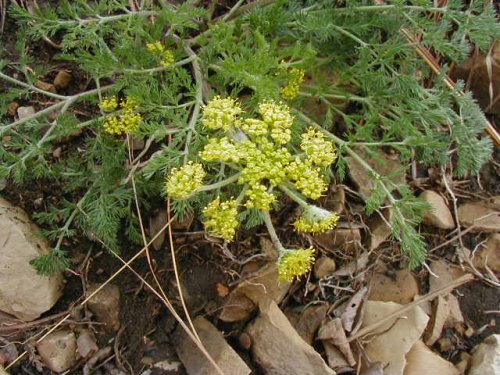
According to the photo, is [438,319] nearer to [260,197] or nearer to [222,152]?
[260,197]

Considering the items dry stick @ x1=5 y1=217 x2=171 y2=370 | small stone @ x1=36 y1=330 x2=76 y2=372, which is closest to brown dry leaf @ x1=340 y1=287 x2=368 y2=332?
dry stick @ x1=5 y1=217 x2=171 y2=370

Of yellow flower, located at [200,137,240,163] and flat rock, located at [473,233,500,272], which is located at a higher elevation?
yellow flower, located at [200,137,240,163]

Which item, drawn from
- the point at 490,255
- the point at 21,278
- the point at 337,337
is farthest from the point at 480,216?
the point at 21,278

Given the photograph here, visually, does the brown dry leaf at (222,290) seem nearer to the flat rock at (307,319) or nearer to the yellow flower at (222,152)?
the flat rock at (307,319)

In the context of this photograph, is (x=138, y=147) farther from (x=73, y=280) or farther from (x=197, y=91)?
(x=73, y=280)

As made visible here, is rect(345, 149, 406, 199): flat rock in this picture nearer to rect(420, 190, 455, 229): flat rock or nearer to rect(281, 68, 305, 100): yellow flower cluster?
rect(420, 190, 455, 229): flat rock

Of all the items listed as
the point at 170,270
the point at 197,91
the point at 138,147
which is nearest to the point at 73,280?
the point at 170,270
